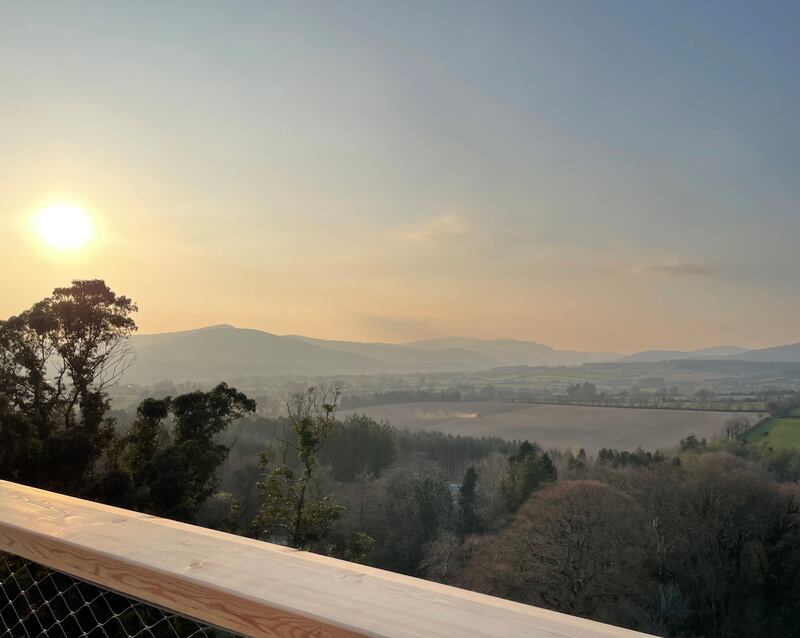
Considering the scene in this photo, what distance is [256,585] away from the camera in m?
0.72

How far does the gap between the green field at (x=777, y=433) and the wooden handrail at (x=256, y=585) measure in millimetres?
32513

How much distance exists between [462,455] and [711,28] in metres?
24.1

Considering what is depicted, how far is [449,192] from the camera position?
20797mm

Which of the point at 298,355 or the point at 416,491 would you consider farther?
the point at 298,355

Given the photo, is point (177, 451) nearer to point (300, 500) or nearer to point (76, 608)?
point (300, 500)

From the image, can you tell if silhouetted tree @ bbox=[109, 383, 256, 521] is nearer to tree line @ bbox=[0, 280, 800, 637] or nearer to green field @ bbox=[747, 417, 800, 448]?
tree line @ bbox=[0, 280, 800, 637]

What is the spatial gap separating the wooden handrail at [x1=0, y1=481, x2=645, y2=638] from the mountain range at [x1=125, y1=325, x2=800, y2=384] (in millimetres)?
23606

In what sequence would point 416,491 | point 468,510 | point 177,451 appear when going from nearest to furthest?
point 177,451, point 416,491, point 468,510

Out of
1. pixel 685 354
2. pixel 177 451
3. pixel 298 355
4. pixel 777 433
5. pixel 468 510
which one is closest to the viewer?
pixel 177 451

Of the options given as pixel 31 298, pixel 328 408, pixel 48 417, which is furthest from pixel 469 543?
pixel 31 298

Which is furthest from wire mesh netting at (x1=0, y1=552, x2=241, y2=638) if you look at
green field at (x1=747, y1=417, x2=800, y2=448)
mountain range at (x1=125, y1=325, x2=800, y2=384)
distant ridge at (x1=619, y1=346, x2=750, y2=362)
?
distant ridge at (x1=619, y1=346, x2=750, y2=362)

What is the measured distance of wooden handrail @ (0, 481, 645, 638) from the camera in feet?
2.05

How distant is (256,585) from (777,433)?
115ft

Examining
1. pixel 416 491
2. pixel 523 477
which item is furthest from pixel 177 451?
pixel 523 477
